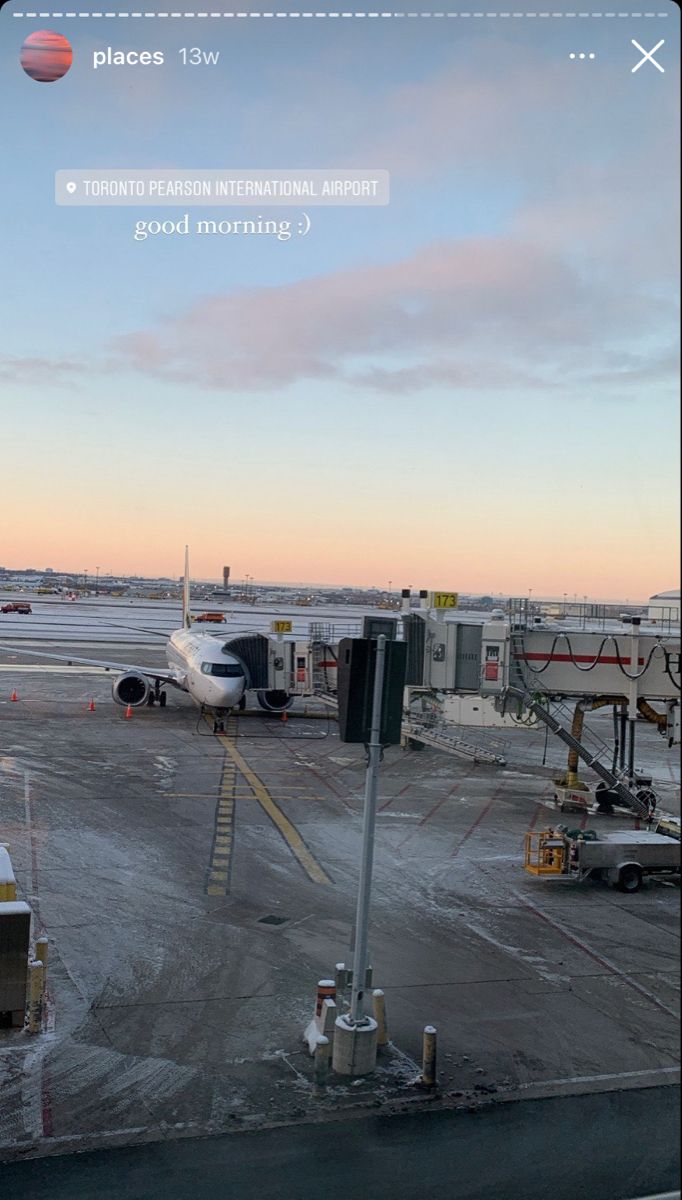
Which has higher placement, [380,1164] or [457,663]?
[457,663]

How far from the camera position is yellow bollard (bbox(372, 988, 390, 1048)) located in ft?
41.3

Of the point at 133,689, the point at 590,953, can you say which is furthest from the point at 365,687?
the point at 133,689

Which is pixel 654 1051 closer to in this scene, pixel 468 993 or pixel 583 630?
pixel 468 993

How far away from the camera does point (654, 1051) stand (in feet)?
40.0

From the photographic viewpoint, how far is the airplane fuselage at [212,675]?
127ft

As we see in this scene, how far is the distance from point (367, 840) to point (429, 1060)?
2.64m

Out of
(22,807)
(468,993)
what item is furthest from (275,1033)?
(22,807)

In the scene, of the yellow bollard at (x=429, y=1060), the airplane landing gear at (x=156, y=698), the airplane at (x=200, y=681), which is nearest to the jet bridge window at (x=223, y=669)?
the airplane at (x=200, y=681)

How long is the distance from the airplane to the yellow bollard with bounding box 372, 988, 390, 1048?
25971 mm

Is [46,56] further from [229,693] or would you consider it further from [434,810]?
[229,693]

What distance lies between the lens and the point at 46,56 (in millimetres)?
6949

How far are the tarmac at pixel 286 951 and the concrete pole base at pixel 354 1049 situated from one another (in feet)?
0.63

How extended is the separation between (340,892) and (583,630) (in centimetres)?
784

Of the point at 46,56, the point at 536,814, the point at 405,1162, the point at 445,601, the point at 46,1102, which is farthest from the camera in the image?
the point at 536,814
